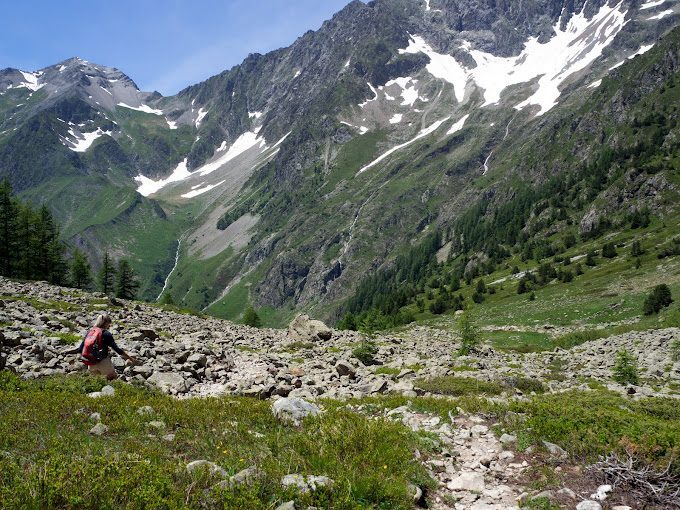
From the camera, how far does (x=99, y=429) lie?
9727 millimetres

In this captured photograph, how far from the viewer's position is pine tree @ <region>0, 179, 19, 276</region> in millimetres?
70312

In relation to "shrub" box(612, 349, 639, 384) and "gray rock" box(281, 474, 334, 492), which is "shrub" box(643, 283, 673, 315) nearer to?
"shrub" box(612, 349, 639, 384)

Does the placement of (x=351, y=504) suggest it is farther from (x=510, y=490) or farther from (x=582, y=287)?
(x=582, y=287)

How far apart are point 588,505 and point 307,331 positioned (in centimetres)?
3794

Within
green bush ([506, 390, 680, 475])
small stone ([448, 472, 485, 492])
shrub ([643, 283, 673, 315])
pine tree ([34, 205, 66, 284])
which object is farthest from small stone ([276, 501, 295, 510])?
pine tree ([34, 205, 66, 284])

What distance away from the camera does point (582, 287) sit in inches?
3627

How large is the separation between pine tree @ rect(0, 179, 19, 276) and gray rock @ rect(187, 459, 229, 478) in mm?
80277

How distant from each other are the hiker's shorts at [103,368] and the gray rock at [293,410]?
22.6 ft

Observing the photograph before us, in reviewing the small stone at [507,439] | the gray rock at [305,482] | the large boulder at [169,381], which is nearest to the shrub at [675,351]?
the small stone at [507,439]

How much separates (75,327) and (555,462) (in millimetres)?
28535

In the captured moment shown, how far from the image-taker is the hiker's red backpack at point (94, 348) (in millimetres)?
15570

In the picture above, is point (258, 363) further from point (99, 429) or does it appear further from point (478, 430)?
point (99, 429)

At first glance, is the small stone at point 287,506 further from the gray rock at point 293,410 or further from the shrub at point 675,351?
the shrub at point 675,351

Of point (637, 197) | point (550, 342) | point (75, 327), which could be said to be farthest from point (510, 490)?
point (637, 197)
